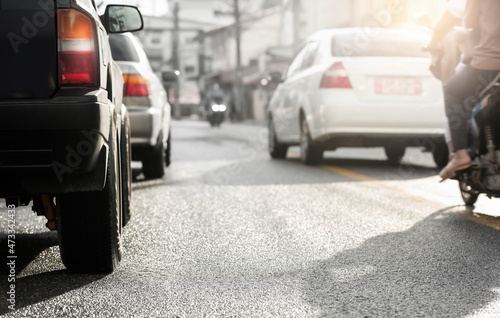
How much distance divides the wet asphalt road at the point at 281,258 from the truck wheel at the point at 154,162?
0.77 metres

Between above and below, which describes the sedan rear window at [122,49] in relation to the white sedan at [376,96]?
above

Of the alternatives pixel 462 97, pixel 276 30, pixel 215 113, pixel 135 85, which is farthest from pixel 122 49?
pixel 276 30

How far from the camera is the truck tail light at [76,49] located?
10.7 feet

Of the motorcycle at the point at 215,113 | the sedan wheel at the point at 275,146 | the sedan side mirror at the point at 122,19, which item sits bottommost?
the motorcycle at the point at 215,113

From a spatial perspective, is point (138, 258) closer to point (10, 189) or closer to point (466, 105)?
point (10, 189)

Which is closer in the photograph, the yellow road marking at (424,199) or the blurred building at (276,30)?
the yellow road marking at (424,199)

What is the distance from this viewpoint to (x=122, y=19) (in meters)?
4.36

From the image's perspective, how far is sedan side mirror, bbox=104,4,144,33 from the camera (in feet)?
14.0

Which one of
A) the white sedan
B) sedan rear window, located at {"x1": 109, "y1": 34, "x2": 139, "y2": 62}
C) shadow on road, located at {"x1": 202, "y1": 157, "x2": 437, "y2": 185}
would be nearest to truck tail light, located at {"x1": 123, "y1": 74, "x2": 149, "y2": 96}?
sedan rear window, located at {"x1": 109, "y1": 34, "x2": 139, "y2": 62}

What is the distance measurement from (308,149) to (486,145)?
4.40 metres

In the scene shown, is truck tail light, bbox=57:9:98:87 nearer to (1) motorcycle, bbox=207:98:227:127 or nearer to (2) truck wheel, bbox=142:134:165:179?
(2) truck wheel, bbox=142:134:165:179

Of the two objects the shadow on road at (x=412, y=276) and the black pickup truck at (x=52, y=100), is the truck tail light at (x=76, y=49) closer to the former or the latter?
the black pickup truck at (x=52, y=100)

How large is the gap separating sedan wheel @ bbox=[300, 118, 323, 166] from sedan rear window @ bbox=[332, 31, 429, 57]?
1007 mm

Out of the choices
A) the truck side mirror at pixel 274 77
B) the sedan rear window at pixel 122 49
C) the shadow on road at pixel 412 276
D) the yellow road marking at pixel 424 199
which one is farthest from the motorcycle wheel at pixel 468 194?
the truck side mirror at pixel 274 77
